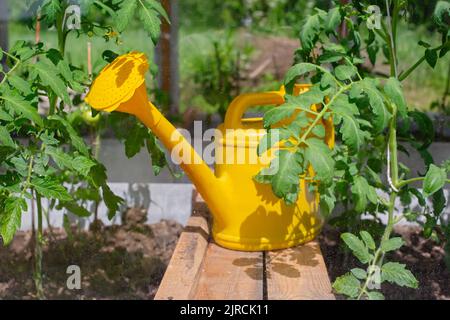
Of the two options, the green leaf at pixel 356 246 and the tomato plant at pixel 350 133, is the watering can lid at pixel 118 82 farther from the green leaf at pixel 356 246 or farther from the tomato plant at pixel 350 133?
the green leaf at pixel 356 246

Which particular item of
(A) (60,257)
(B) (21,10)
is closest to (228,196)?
(A) (60,257)

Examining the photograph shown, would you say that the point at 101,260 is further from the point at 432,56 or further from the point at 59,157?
the point at 432,56

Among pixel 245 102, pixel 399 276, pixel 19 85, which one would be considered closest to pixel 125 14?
pixel 19 85

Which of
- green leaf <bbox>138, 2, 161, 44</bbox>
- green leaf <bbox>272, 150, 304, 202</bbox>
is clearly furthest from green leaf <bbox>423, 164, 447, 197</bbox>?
green leaf <bbox>138, 2, 161, 44</bbox>

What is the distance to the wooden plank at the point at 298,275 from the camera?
1.73m

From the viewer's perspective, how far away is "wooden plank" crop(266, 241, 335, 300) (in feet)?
5.66

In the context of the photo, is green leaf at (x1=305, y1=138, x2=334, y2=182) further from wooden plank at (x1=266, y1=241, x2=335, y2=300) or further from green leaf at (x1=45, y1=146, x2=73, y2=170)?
green leaf at (x1=45, y1=146, x2=73, y2=170)

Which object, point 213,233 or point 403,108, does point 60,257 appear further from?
point 403,108

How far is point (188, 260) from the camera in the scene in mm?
1886

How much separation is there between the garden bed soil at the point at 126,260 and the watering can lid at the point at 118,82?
725 mm

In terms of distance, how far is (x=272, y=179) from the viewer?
1562mm

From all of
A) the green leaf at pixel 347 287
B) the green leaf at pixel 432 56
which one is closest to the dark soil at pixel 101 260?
the green leaf at pixel 347 287

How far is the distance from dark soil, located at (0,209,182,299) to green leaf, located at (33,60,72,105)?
710 mm

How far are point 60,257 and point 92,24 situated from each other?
0.91 metres
